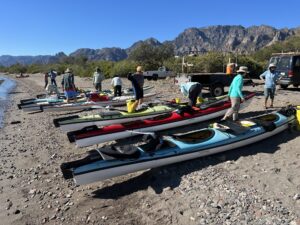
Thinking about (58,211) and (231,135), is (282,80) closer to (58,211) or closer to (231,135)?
(231,135)

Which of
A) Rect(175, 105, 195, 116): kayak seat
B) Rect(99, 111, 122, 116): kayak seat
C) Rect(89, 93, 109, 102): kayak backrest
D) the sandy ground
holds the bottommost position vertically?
the sandy ground

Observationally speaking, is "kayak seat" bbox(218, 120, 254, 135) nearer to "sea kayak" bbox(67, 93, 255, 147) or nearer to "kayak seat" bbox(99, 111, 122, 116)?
"sea kayak" bbox(67, 93, 255, 147)

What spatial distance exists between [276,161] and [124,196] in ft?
11.3

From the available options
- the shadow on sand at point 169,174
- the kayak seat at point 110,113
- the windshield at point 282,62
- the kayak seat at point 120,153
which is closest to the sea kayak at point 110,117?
the kayak seat at point 110,113

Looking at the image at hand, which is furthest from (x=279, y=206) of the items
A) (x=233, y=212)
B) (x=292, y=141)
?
(x=292, y=141)

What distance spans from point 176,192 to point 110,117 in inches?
183

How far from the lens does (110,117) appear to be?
10867 mm

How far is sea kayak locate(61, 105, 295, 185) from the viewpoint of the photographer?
22.0 feet

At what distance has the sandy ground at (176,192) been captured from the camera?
19.5 feet

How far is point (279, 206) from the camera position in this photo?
231 inches

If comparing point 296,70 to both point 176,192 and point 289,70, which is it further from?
point 176,192

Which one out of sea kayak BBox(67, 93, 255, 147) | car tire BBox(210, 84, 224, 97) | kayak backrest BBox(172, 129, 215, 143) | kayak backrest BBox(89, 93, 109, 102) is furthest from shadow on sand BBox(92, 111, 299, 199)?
kayak backrest BBox(89, 93, 109, 102)

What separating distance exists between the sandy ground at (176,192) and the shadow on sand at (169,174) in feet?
0.07

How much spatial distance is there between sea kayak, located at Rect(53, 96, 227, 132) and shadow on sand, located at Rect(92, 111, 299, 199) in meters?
3.12
